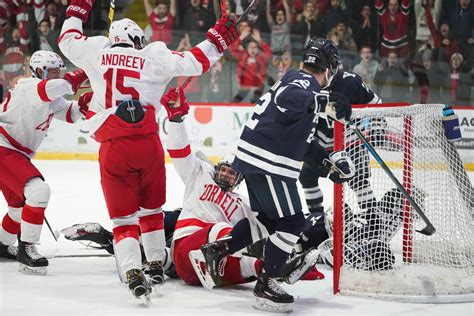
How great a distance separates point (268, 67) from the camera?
9094mm

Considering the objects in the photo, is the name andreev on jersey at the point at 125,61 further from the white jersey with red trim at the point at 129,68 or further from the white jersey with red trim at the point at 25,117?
the white jersey with red trim at the point at 25,117

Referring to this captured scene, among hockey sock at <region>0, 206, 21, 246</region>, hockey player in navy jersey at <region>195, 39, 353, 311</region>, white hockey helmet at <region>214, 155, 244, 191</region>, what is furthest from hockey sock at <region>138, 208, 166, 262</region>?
hockey sock at <region>0, 206, 21, 246</region>

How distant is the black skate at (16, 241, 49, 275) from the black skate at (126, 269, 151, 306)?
716 mm

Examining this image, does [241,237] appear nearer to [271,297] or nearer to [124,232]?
[271,297]

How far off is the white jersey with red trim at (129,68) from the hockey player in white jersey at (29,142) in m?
0.39

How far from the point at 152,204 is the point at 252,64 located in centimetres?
547

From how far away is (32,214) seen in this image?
415 cm

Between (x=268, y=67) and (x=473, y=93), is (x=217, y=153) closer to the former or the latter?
(x=268, y=67)

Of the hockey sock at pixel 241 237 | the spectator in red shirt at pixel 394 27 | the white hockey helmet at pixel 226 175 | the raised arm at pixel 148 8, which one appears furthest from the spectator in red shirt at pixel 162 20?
the hockey sock at pixel 241 237

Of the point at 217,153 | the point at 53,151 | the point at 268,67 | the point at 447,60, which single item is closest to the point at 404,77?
the point at 447,60

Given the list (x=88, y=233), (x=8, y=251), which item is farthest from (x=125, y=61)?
(x=8, y=251)

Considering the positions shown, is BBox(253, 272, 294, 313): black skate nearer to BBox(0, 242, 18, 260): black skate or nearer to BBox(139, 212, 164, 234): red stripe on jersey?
BBox(139, 212, 164, 234): red stripe on jersey

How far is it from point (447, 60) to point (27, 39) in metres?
4.40

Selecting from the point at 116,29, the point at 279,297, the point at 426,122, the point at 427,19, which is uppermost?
the point at 427,19
